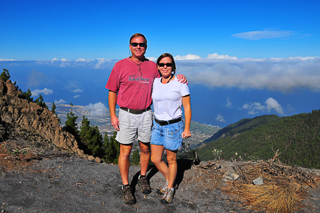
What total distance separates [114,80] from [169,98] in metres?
1.20

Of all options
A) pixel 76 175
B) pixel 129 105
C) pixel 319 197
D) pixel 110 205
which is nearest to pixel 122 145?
pixel 129 105

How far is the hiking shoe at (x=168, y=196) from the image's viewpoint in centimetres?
420

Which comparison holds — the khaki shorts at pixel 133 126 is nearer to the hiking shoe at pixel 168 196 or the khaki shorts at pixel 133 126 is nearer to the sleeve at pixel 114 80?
the sleeve at pixel 114 80

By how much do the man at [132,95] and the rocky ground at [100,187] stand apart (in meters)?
0.67

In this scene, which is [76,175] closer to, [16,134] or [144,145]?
[144,145]

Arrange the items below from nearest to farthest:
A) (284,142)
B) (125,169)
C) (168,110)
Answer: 1. (168,110)
2. (125,169)
3. (284,142)

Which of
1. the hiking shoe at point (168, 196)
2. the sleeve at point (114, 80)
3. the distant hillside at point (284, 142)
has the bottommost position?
the distant hillside at point (284, 142)

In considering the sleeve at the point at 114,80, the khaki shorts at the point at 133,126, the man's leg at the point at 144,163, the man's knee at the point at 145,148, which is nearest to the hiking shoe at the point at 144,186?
the man's leg at the point at 144,163

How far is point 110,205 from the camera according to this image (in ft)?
12.8

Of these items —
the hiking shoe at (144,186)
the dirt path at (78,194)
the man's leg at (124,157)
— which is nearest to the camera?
the dirt path at (78,194)

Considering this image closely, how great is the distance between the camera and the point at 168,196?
4.24 metres

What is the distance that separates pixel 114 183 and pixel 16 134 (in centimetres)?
445

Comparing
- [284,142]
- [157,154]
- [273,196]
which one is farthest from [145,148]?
[284,142]

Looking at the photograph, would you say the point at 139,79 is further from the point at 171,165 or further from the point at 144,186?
the point at 144,186
